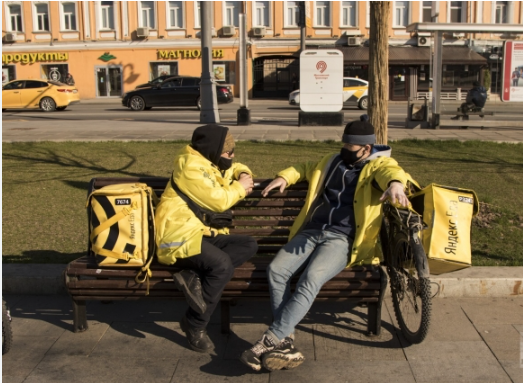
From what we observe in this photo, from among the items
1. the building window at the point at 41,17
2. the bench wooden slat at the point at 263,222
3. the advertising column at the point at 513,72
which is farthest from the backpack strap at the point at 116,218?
the building window at the point at 41,17

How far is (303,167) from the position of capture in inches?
189

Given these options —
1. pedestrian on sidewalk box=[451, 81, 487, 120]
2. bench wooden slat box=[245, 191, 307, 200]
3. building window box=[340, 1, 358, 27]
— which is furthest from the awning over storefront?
bench wooden slat box=[245, 191, 307, 200]

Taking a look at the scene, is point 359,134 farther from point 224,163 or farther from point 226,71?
point 226,71

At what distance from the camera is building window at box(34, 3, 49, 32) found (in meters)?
39.2

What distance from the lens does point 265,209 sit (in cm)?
489

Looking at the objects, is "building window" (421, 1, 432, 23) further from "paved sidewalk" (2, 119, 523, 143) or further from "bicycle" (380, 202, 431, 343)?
"bicycle" (380, 202, 431, 343)

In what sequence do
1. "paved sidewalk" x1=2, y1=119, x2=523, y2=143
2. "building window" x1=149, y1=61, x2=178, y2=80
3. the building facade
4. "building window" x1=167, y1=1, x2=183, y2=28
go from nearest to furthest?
"paved sidewalk" x1=2, y1=119, x2=523, y2=143
the building facade
"building window" x1=167, y1=1, x2=183, y2=28
"building window" x1=149, y1=61, x2=178, y2=80

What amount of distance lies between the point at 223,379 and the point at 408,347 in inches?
48.4

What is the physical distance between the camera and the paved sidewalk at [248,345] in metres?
3.77

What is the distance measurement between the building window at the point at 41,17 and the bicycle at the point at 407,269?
39.1 m

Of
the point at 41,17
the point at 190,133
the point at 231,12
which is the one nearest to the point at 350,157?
the point at 190,133

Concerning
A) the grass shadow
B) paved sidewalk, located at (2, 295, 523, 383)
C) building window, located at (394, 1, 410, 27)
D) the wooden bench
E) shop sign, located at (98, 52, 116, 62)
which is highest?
building window, located at (394, 1, 410, 27)

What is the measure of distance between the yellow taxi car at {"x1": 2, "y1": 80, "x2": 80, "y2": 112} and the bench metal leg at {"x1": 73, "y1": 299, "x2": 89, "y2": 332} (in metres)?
23.3

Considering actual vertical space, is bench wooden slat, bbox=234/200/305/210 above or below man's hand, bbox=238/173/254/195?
below
